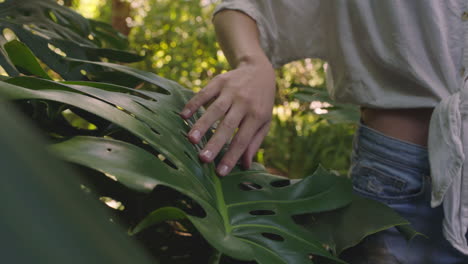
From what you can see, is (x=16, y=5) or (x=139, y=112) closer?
(x=139, y=112)

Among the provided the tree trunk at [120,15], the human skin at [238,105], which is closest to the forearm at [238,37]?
the human skin at [238,105]

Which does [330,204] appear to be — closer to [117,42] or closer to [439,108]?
[439,108]

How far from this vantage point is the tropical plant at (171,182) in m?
0.30

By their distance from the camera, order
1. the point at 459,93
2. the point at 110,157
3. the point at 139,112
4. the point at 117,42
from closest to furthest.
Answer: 1. the point at 110,157
2. the point at 139,112
3. the point at 459,93
4. the point at 117,42

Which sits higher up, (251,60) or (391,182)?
(251,60)

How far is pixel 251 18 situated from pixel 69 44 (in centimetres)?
32

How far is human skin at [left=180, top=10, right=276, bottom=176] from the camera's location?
Answer: 1.72ft

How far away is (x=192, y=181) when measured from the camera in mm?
381

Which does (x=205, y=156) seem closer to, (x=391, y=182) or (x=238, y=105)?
(x=238, y=105)

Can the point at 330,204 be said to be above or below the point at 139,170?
below

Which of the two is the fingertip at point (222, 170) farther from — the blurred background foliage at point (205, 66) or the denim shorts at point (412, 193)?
the blurred background foliage at point (205, 66)

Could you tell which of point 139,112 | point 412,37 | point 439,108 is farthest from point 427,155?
point 139,112

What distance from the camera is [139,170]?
29cm

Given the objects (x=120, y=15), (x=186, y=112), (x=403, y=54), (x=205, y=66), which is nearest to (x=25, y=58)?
(x=186, y=112)
